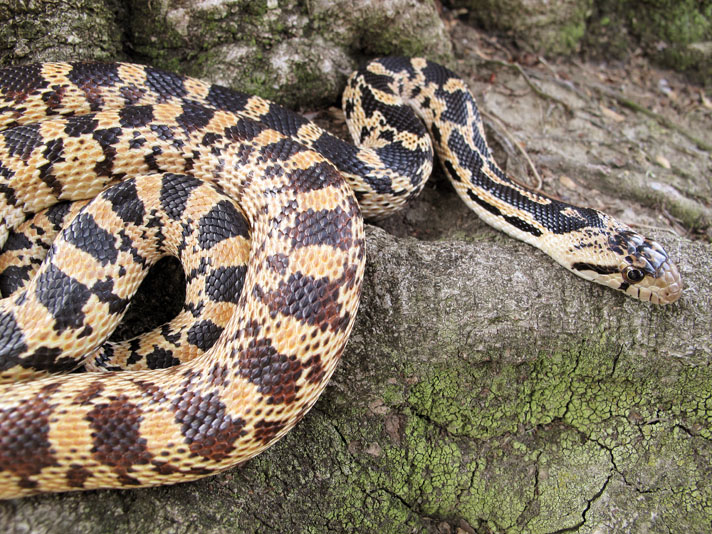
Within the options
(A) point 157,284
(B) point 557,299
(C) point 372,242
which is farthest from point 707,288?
(A) point 157,284

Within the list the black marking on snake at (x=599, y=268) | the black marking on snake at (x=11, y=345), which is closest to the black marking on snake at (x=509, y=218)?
the black marking on snake at (x=599, y=268)

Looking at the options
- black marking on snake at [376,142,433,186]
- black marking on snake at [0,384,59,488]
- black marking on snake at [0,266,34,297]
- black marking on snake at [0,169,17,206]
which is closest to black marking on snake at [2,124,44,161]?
black marking on snake at [0,169,17,206]

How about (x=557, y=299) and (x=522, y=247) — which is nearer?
(x=557, y=299)

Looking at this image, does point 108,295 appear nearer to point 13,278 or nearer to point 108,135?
point 13,278

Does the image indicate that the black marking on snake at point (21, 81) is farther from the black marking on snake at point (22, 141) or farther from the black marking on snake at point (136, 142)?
the black marking on snake at point (136, 142)

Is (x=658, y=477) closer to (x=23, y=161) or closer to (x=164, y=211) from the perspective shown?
(x=164, y=211)
